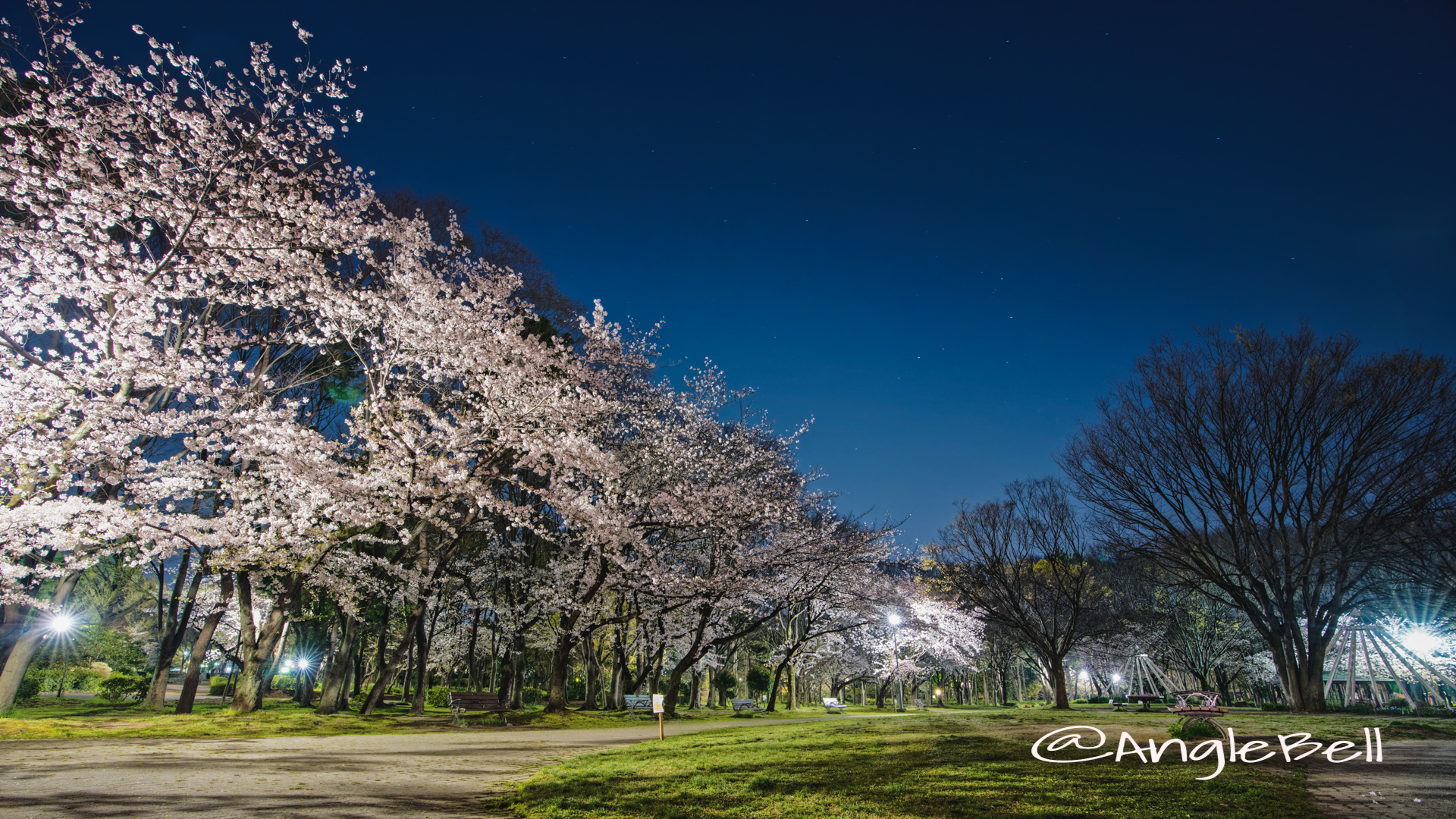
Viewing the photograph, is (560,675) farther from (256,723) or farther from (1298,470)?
(1298,470)

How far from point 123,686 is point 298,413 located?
2748cm

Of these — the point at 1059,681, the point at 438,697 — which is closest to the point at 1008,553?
the point at 1059,681

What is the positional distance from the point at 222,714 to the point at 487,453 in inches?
329

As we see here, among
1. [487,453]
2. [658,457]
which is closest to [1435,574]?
[658,457]

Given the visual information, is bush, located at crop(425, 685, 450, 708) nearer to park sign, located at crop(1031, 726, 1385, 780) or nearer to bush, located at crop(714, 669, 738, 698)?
bush, located at crop(714, 669, 738, 698)

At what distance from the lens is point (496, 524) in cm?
2472

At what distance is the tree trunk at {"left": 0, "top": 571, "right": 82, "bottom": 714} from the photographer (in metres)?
16.5

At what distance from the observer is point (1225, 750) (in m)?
10.2

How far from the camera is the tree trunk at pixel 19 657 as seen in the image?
54.2 ft

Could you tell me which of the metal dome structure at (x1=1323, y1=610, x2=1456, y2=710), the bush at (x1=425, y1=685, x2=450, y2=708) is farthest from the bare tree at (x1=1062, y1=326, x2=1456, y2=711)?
the bush at (x1=425, y1=685, x2=450, y2=708)

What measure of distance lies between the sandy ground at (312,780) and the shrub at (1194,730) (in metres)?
2.29

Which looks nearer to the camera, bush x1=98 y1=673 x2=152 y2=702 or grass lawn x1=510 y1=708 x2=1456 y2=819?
grass lawn x1=510 y1=708 x2=1456 y2=819

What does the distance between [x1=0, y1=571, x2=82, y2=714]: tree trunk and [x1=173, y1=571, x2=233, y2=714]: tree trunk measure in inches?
127

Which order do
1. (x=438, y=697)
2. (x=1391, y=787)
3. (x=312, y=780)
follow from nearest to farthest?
1. (x=1391, y=787)
2. (x=312, y=780)
3. (x=438, y=697)
